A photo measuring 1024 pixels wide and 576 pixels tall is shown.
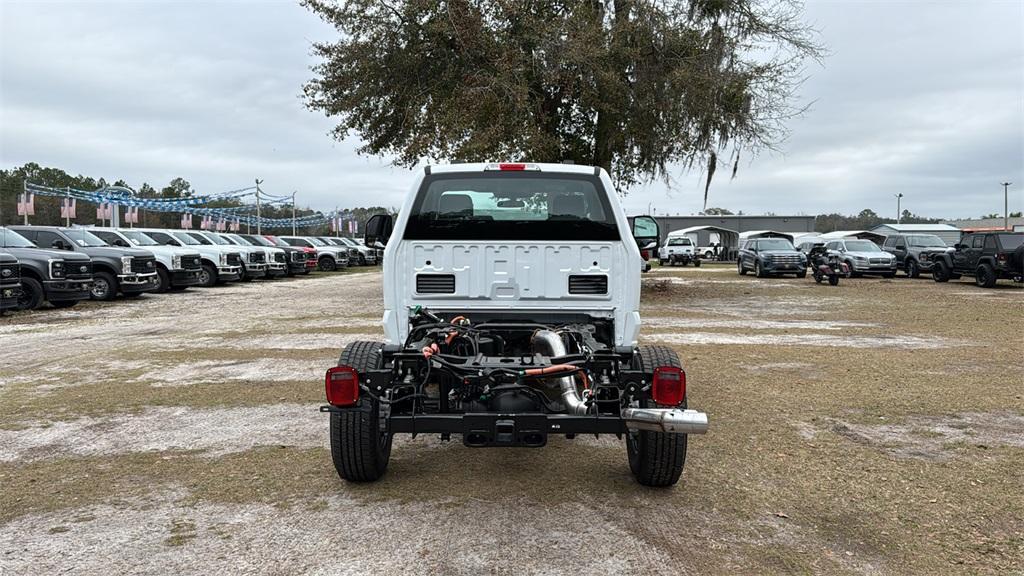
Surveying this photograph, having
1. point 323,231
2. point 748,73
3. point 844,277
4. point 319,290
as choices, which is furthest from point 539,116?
point 323,231

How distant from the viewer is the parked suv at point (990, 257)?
66.6ft

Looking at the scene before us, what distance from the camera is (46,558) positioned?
3361 millimetres

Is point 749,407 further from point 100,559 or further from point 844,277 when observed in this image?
point 844,277

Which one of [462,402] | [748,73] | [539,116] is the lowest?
[462,402]

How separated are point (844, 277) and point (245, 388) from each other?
25986 millimetres

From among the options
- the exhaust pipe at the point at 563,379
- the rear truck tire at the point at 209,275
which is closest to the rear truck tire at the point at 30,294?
the rear truck tire at the point at 209,275

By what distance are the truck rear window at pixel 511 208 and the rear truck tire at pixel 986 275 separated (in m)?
20.6

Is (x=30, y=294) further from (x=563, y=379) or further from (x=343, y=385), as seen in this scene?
(x=563, y=379)

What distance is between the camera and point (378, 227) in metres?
5.98

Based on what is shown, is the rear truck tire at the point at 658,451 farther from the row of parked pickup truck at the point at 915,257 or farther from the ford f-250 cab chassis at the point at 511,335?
the row of parked pickup truck at the point at 915,257

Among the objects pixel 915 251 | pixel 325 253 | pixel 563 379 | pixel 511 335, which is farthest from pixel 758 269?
pixel 563 379

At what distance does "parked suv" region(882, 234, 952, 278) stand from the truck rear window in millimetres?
24234

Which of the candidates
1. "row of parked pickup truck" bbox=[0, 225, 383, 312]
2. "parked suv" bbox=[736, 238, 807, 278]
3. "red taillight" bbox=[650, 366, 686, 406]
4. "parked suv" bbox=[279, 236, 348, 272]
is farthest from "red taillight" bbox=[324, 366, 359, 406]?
"parked suv" bbox=[279, 236, 348, 272]

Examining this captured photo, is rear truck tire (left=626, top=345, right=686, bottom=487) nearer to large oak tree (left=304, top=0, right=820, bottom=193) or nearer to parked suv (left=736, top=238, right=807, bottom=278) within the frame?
large oak tree (left=304, top=0, right=820, bottom=193)
